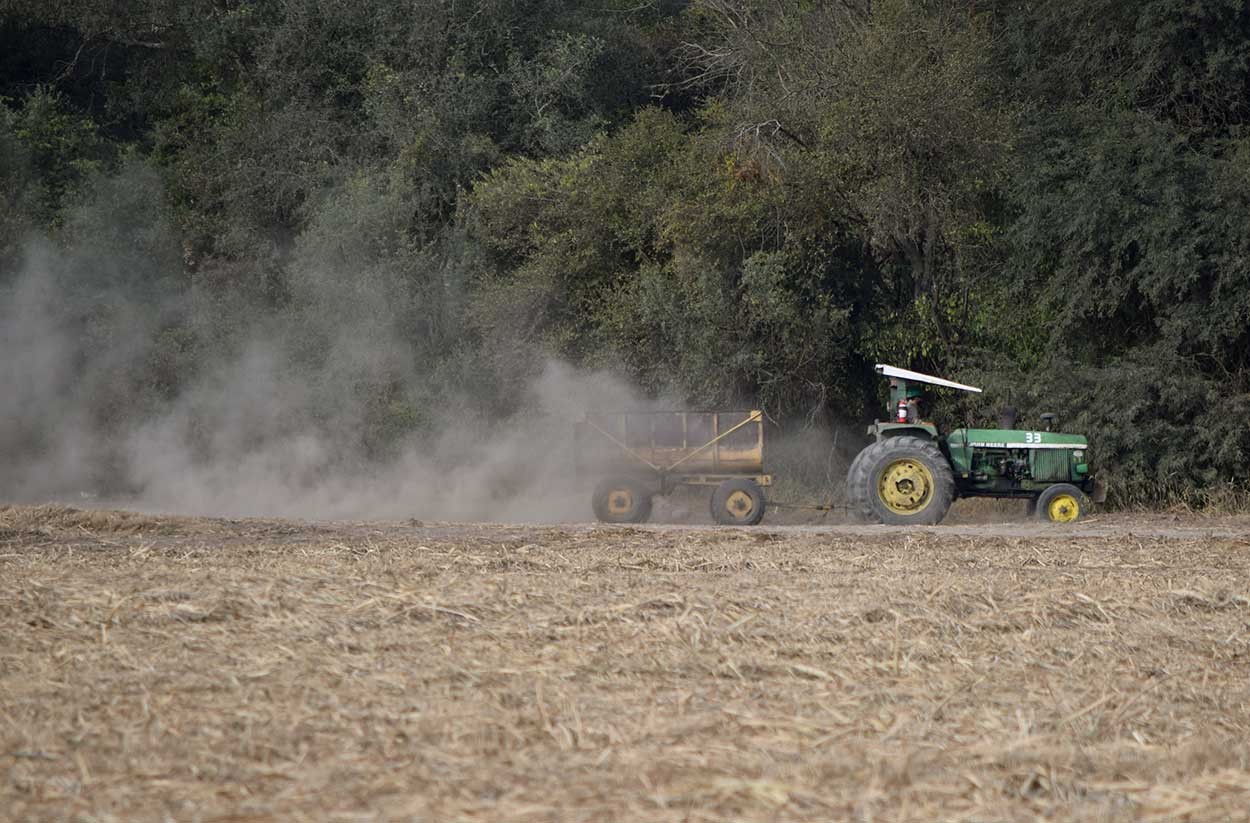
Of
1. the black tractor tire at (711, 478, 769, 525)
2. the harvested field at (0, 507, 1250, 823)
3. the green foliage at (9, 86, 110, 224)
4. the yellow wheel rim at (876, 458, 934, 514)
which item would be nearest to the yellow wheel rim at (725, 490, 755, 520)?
the black tractor tire at (711, 478, 769, 525)

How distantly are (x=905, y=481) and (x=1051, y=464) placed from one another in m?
1.92

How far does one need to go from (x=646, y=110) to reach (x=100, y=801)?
20722 mm

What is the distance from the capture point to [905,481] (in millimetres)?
16141

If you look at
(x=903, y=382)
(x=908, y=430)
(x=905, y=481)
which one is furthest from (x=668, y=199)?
(x=905, y=481)

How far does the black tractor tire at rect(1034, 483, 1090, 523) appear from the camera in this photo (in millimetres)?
16344

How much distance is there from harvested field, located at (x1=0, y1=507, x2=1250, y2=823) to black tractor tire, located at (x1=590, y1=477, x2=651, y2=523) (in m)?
6.72

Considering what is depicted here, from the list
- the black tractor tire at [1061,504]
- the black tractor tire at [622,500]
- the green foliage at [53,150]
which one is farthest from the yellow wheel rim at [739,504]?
the green foliage at [53,150]

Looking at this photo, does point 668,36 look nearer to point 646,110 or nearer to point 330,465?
point 646,110

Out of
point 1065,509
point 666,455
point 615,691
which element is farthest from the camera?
point 666,455

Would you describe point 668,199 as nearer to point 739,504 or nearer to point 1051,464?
point 739,504

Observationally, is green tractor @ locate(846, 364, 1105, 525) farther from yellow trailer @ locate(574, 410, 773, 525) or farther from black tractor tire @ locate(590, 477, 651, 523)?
black tractor tire @ locate(590, 477, 651, 523)

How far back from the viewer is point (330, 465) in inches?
894

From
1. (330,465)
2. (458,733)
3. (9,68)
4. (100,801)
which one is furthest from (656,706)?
(9,68)

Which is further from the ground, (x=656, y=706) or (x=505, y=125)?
(x=505, y=125)
